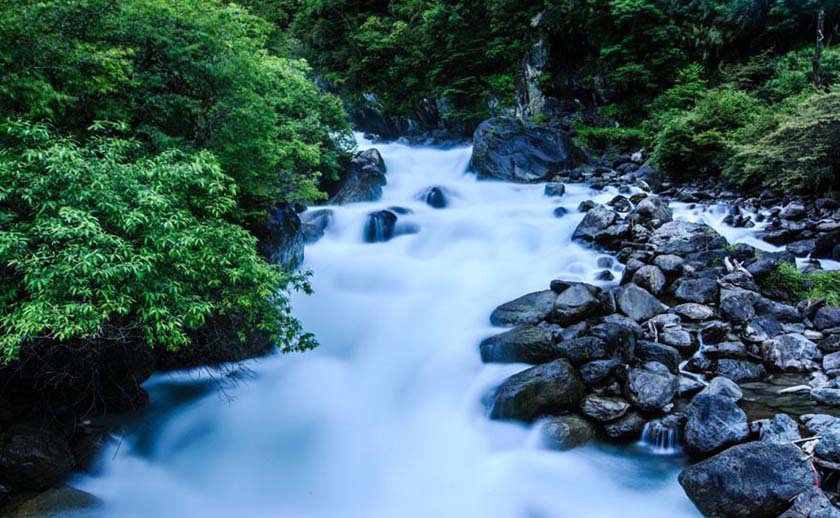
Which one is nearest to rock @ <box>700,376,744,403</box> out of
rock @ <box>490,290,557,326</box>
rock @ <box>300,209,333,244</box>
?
rock @ <box>490,290,557,326</box>

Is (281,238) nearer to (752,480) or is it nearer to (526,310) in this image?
(526,310)

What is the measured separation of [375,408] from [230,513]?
256 cm

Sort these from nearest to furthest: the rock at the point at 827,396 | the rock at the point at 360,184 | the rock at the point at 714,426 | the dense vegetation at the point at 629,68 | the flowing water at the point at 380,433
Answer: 1. the rock at the point at 714,426
2. the flowing water at the point at 380,433
3. the rock at the point at 827,396
4. the dense vegetation at the point at 629,68
5. the rock at the point at 360,184

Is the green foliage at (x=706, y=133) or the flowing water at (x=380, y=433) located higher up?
the green foliage at (x=706, y=133)

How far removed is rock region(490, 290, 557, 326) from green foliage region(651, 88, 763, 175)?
911 cm

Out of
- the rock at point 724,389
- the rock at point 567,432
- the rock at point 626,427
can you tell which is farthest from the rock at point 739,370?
the rock at point 567,432

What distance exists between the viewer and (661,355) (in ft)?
22.3

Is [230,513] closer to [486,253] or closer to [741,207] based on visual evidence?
[486,253]

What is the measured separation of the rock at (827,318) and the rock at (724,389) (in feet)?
7.59

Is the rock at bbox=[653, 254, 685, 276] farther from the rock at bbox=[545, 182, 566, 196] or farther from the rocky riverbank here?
the rock at bbox=[545, 182, 566, 196]

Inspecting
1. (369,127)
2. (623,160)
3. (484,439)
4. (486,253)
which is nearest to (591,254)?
(486,253)

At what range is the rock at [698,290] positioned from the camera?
27.3 ft

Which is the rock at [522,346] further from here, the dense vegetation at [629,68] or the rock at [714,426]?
the dense vegetation at [629,68]

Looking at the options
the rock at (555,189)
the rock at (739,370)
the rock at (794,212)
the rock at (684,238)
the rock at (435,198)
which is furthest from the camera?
the rock at (435,198)
